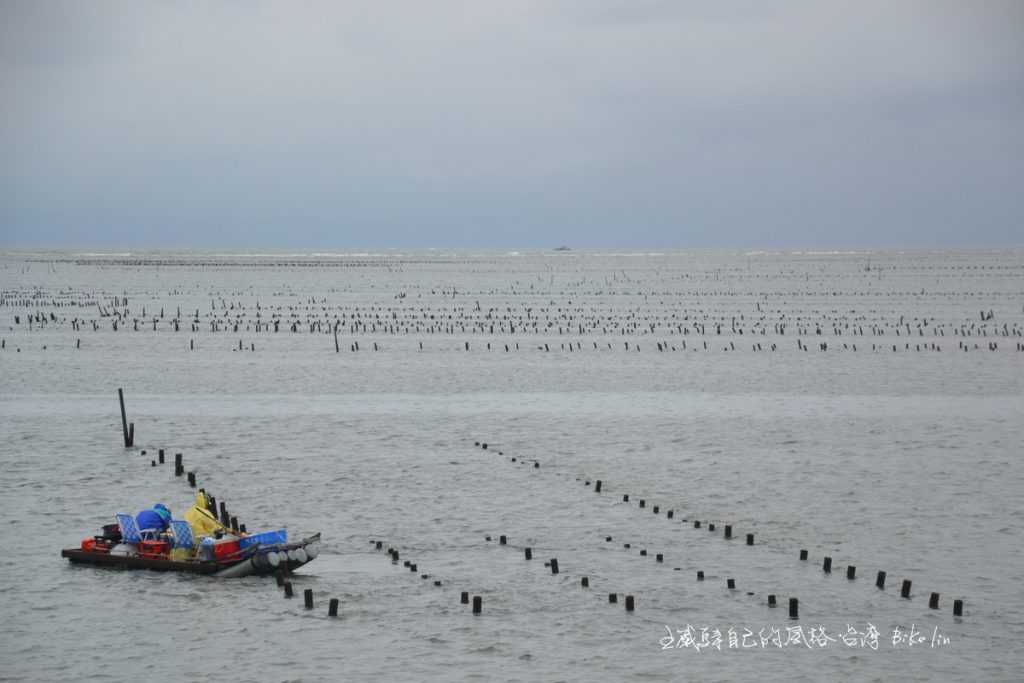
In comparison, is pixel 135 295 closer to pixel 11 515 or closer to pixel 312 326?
pixel 312 326

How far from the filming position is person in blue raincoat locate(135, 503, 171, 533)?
23.5 m

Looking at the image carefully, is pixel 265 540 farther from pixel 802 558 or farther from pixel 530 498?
pixel 802 558

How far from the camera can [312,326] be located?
7400 centimetres

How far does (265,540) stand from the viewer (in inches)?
880

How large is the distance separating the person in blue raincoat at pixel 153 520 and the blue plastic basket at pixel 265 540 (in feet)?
6.81

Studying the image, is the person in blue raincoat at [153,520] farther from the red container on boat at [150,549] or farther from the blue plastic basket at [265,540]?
the blue plastic basket at [265,540]

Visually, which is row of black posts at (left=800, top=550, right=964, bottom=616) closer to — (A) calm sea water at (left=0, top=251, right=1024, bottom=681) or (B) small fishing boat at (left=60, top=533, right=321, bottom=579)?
(A) calm sea water at (left=0, top=251, right=1024, bottom=681)

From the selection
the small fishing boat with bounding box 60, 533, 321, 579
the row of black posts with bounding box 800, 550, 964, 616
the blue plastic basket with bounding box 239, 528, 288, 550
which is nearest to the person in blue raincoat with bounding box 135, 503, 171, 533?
the small fishing boat with bounding box 60, 533, 321, 579

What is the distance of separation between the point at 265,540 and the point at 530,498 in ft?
26.8

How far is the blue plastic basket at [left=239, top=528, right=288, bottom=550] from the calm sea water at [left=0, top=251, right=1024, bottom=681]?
731 millimetres

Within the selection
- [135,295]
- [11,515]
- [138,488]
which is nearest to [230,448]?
[138,488]

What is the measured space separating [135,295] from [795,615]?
341 ft

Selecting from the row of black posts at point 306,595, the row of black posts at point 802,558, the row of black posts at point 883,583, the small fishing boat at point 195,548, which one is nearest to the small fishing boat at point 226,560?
the small fishing boat at point 195,548

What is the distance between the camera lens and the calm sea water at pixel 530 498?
18969 mm
